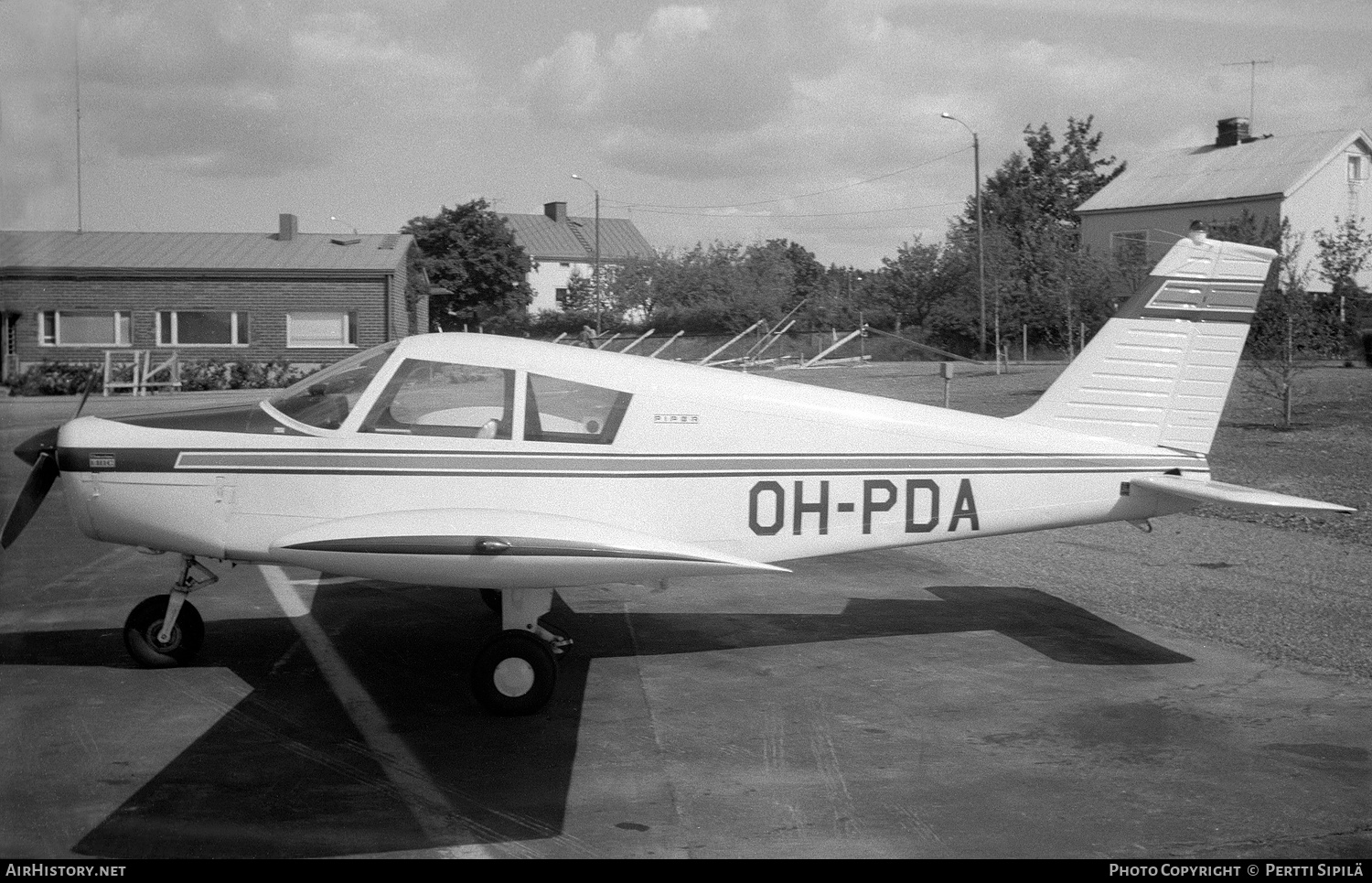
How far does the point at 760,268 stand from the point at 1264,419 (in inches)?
1357

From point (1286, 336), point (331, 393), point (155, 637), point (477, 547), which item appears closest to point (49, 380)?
point (155, 637)

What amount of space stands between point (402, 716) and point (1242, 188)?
4458 centimetres

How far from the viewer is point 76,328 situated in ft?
43.7

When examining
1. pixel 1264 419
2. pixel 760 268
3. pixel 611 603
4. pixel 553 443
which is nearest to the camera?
pixel 553 443

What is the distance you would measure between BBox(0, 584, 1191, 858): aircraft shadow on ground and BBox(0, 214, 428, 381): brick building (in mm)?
5002

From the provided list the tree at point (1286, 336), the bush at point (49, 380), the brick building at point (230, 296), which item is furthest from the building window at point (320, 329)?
the tree at point (1286, 336)

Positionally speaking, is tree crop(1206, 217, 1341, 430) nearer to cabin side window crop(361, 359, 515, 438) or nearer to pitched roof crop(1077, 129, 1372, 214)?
cabin side window crop(361, 359, 515, 438)

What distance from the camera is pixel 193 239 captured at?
18.8 metres

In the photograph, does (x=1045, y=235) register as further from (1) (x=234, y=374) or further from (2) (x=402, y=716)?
(2) (x=402, y=716)

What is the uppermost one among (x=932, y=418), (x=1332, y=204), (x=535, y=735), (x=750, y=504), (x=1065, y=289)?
(x=1332, y=204)

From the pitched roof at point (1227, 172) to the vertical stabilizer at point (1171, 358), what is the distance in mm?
38358

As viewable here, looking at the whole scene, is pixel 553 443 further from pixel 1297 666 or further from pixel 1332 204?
pixel 1332 204

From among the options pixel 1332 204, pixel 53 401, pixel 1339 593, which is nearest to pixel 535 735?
pixel 1339 593

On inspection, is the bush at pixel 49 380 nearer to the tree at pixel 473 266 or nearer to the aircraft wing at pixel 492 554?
the aircraft wing at pixel 492 554
